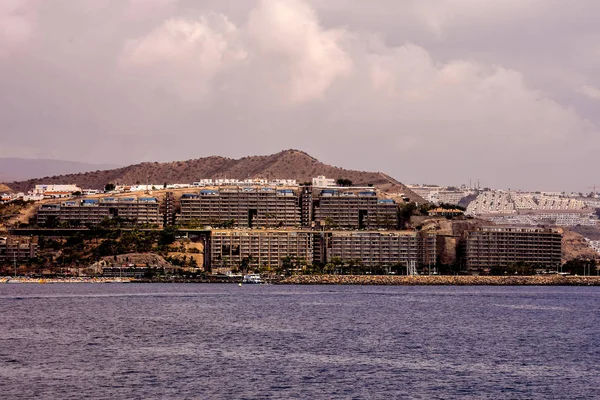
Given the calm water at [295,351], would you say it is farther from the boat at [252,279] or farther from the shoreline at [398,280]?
the boat at [252,279]

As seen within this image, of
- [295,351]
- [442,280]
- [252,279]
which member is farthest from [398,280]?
[295,351]

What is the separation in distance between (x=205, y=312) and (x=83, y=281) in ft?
288

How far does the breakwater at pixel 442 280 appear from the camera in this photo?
181 metres

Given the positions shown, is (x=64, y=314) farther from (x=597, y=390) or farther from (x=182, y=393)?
(x=597, y=390)

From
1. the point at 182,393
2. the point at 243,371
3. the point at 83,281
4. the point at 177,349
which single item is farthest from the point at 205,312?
the point at 83,281

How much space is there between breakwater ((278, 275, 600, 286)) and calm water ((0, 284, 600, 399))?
2740 inches

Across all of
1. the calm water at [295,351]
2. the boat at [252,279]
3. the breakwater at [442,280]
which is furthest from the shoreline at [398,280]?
the calm water at [295,351]

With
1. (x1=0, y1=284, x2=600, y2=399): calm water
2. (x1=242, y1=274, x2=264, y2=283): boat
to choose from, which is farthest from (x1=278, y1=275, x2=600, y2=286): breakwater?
(x1=0, y1=284, x2=600, y2=399): calm water

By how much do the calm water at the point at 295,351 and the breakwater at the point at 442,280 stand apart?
69596 mm

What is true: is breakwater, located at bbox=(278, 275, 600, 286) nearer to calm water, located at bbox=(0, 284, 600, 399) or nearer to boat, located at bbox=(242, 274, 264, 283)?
boat, located at bbox=(242, 274, 264, 283)

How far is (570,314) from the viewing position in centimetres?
10188

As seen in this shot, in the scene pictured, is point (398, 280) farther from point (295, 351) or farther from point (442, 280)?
point (295, 351)

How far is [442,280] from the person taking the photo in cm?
→ 18675

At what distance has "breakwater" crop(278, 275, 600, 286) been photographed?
595ft
